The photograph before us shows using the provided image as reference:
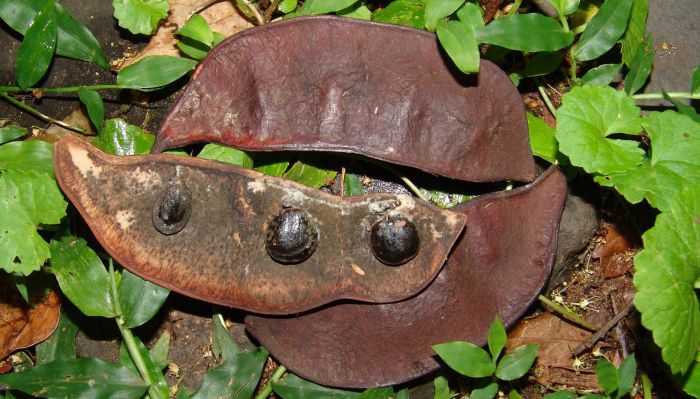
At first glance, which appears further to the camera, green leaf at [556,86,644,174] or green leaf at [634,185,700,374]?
green leaf at [556,86,644,174]

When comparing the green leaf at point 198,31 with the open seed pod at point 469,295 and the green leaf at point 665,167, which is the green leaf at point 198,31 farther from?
the green leaf at point 665,167

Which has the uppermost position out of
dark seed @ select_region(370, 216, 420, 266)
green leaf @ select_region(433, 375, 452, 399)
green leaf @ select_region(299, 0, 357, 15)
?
green leaf @ select_region(299, 0, 357, 15)

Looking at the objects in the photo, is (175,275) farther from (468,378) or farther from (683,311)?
(683,311)

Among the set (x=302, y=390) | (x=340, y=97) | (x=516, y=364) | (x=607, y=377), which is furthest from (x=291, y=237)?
(x=607, y=377)

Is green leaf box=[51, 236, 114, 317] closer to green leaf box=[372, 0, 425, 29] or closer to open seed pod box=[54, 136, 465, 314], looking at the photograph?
open seed pod box=[54, 136, 465, 314]

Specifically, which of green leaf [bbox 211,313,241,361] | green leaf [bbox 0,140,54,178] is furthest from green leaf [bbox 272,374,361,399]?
green leaf [bbox 0,140,54,178]

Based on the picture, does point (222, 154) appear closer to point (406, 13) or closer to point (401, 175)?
point (401, 175)

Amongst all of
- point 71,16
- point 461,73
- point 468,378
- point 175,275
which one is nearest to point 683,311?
point 468,378
